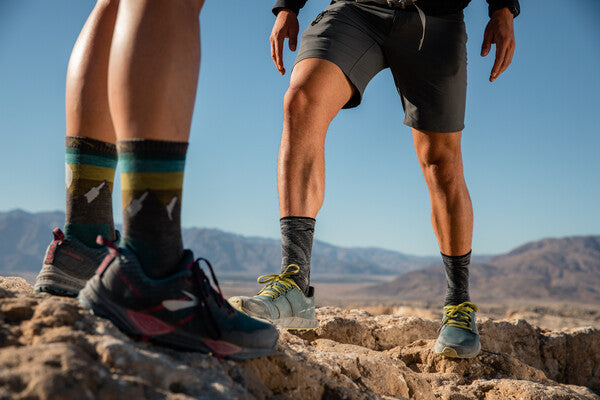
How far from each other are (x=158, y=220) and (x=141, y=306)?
213 mm

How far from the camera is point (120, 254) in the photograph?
3.87 ft

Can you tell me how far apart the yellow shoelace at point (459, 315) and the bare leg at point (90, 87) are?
1882mm

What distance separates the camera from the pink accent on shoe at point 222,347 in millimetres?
1235

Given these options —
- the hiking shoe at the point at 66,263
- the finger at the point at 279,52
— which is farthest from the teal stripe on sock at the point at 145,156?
the finger at the point at 279,52

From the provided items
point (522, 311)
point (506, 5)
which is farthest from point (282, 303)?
point (522, 311)

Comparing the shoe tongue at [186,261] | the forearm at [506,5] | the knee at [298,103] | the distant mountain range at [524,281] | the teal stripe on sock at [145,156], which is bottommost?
the distant mountain range at [524,281]

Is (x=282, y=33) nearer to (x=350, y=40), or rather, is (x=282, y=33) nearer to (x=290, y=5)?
(x=290, y=5)

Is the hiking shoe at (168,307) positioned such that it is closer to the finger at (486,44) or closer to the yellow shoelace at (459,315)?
the yellow shoelace at (459,315)

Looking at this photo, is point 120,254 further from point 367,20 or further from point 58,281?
point 367,20

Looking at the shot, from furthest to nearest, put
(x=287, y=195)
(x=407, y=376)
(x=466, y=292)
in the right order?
(x=466, y=292) → (x=287, y=195) → (x=407, y=376)

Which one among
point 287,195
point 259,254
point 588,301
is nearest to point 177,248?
point 287,195

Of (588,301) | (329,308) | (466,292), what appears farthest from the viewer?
(588,301)

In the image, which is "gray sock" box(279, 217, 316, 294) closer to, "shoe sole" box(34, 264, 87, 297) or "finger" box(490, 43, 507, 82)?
"shoe sole" box(34, 264, 87, 297)

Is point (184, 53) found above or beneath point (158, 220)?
above
